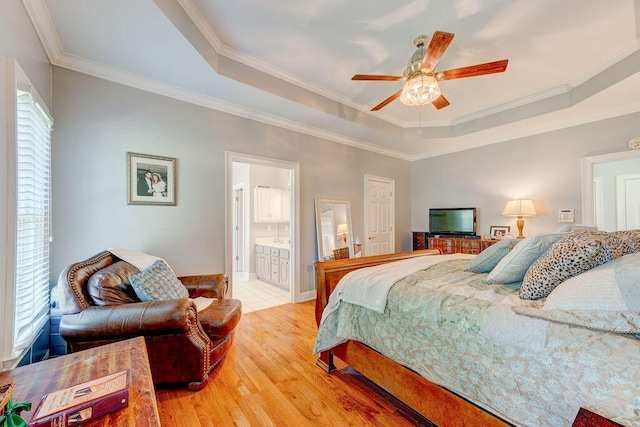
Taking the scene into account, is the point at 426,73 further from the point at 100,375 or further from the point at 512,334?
the point at 100,375

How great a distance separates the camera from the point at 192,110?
3041 mm

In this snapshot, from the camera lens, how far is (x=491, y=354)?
1.15m

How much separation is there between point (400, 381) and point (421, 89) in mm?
2270

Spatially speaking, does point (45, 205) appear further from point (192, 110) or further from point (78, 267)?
point (192, 110)

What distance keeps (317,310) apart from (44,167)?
7.84 ft

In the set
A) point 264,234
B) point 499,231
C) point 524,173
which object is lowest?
point 264,234

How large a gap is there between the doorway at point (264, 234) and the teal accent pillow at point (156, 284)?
1.85 m

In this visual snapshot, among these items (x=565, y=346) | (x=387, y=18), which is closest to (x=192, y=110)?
(x=387, y=18)

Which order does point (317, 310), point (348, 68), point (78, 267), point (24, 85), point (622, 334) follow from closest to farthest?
point (622, 334)
point (24, 85)
point (78, 267)
point (317, 310)
point (348, 68)

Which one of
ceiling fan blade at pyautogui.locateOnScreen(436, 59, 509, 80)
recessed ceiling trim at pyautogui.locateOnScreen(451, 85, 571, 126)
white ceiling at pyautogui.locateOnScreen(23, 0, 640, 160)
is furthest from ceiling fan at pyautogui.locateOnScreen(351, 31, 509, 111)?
recessed ceiling trim at pyautogui.locateOnScreen(451, 85, 571, 126)

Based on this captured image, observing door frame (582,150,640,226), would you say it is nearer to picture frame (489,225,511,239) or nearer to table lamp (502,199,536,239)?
table lamp (502,199,536,239)

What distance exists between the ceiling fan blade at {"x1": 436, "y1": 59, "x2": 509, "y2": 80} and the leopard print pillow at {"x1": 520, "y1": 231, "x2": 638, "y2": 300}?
4.81ft

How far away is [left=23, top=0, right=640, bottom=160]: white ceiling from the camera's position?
81.2 inches

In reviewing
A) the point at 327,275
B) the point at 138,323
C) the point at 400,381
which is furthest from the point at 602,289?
the point at 138,323
